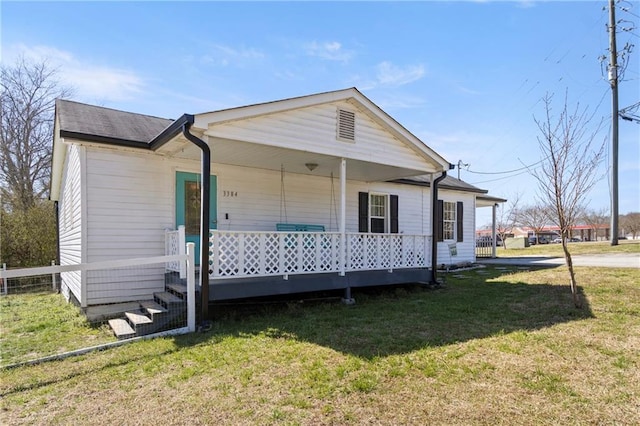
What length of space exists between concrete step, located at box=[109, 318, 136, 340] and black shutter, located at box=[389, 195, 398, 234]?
26.3 ft

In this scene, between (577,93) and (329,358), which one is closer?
(329,358)

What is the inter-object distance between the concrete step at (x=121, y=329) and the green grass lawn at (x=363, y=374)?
355mm

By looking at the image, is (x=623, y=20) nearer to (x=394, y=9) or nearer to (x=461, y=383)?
(x=394, y=9)

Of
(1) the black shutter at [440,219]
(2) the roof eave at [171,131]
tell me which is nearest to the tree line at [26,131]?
(2) the roof eave at [171,131]

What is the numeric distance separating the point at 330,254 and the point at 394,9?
19.8ft

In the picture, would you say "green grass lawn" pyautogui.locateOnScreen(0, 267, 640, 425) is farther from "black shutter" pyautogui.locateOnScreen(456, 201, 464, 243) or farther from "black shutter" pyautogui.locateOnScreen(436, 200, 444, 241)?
"black shutter" pyautogui.locateOnScreen(456, 201, 464, 243)

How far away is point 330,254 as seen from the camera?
7.53 meters

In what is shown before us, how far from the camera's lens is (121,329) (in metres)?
5.45

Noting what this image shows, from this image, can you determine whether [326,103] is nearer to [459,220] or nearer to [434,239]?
[434,239]

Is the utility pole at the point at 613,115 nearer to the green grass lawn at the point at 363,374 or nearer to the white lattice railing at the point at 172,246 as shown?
the green grass lawn at the point at 363,374

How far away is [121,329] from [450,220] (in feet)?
37.7

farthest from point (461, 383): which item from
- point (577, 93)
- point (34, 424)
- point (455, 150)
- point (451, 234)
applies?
point (455, 150)

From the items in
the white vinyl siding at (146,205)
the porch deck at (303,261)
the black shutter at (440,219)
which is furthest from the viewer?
the black shutter at (440,219)

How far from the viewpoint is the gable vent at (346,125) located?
7.59 meters
